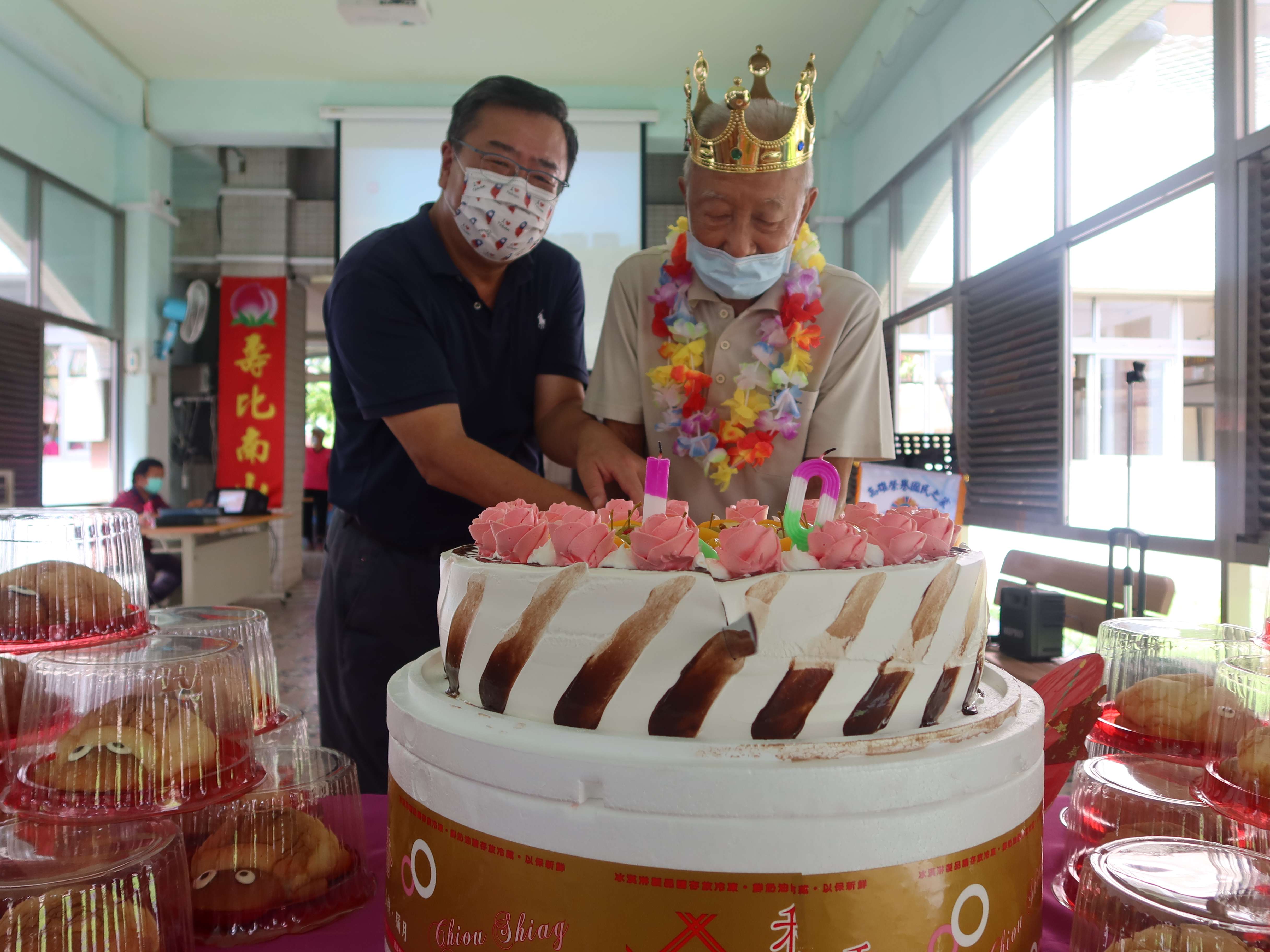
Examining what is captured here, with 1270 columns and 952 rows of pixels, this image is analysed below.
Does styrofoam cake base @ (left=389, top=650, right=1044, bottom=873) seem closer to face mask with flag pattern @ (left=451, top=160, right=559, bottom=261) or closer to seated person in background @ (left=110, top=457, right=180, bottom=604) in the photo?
face mask with flag pattern @ (left=451, top=160, right=559, bottom=261)

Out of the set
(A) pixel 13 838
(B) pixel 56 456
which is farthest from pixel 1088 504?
(B) pixel 56 456

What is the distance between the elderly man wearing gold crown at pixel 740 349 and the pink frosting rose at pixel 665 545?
0.80m

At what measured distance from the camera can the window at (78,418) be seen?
5809 mm

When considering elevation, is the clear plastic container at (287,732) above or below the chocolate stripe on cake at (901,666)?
below

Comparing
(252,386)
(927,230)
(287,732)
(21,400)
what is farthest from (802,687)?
(252,386)

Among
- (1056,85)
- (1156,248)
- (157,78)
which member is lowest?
(1156,248)

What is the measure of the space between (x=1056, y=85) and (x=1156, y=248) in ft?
3.02

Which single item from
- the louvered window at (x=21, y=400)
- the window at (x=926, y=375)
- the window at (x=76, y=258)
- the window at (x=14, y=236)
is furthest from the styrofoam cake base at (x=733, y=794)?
the window at (x=76, y=258)

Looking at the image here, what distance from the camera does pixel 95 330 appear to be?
612cm

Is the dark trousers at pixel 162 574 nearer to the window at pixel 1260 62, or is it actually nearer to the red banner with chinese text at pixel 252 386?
the red banner with chinese text at pixel 252 386

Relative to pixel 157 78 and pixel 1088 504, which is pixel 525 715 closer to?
pixel 1088 504

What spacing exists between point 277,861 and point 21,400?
601cm

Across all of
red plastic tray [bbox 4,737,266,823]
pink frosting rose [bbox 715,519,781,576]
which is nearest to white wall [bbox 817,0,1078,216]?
pink frosting rose [bbox 715,519,781,576]

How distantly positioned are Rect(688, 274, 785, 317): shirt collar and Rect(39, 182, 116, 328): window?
5792 mm
